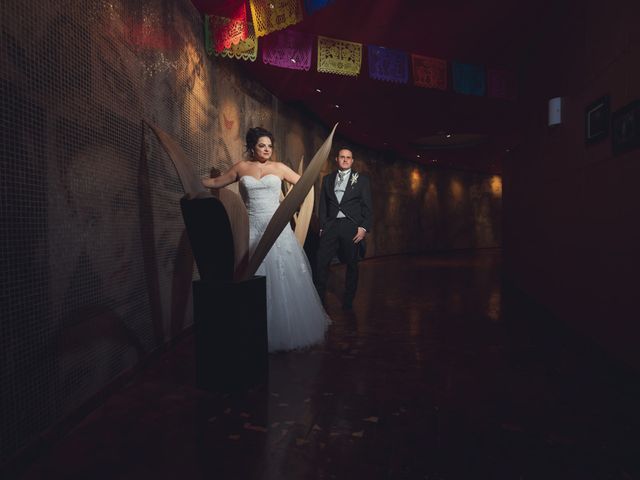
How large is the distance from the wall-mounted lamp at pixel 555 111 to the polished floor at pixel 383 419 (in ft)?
5.91

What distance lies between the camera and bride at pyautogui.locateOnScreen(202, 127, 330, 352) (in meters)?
2.65

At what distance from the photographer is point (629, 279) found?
217 centimetres

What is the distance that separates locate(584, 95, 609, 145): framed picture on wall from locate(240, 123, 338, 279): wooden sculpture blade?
1809 mm

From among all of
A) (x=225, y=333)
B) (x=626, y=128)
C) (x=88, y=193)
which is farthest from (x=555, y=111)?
(x=88, y=193)

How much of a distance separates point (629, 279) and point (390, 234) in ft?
30.9

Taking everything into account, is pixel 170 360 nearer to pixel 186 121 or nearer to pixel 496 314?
pixel 186 121

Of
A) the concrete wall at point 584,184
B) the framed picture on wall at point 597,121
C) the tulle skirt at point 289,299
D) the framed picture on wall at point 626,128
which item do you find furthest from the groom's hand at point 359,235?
the framed picture on wall at point 626,128

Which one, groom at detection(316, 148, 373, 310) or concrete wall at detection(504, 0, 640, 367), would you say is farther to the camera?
groom at detection(316, 148, 373, 310)

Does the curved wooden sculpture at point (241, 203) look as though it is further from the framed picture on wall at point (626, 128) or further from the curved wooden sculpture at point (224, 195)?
the framed picture on wall at point (626, 128)

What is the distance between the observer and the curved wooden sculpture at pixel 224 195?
191cm

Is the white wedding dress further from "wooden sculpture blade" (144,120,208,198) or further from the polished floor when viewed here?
"wooden sculpture blade" (144,120,208,198)

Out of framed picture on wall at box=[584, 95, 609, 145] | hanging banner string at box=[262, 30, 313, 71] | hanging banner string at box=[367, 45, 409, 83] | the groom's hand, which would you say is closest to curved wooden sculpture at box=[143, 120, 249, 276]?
the groom's hand

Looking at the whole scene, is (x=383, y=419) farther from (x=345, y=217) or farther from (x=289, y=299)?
(x=345, y=217)

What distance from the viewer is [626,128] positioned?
7.09 ft
